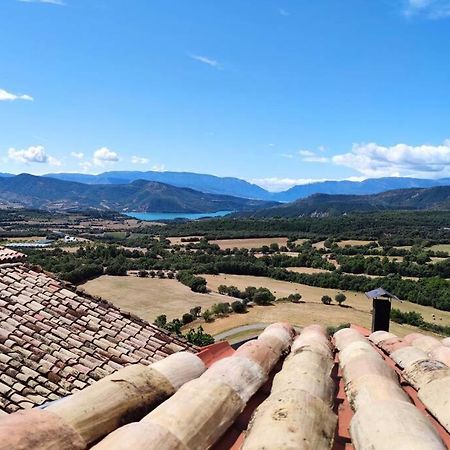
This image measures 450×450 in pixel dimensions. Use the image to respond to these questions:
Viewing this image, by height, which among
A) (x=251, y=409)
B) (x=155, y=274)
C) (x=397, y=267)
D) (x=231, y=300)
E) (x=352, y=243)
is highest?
(x=251, y=409)

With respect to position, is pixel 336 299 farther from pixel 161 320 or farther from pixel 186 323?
pixel 161 320

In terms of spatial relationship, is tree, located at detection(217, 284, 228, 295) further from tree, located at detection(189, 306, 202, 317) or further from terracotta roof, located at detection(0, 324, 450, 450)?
terracotta roof, located at detection(0, 324, 450, 450)

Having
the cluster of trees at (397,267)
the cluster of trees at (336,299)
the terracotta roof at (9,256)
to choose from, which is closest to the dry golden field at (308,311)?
the cluster of trees at (336,299)

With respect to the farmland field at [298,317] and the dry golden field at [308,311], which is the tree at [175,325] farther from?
the dry golden field at [308,311]

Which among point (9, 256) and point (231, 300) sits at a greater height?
point (9, 256)

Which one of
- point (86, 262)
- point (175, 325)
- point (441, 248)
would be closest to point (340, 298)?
point (175, 325)

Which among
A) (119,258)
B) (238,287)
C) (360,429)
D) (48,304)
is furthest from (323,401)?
(119,258)
